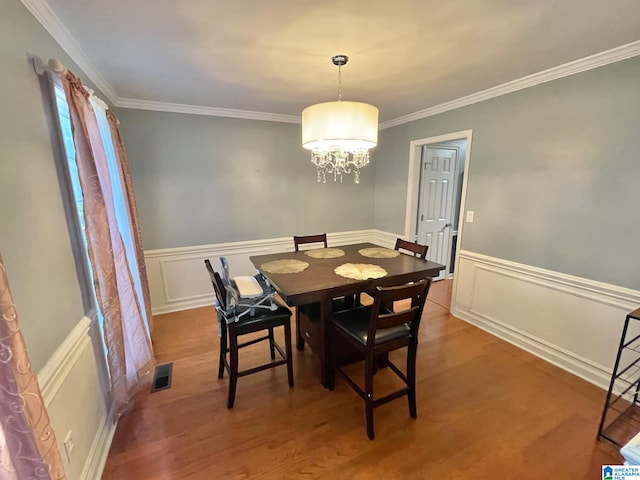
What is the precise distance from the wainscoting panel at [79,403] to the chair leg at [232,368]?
693 mm

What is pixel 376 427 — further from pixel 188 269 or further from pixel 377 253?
→ pixel 188 269

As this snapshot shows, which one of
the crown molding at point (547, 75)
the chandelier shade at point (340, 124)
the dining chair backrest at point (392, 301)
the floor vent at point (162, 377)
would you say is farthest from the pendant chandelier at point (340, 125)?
the floor vent at point (162, 377)

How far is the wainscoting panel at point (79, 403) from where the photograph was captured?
1186 mm

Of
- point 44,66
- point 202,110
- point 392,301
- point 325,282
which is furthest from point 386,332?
point 202,110

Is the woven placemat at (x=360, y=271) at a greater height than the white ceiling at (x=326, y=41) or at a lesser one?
lesser

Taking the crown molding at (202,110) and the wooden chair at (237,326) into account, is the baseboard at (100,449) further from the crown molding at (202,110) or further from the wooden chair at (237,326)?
the crown molding at (202,110)

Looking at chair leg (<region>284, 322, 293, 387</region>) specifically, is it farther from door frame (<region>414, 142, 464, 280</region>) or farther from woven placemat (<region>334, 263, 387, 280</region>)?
door frame (<region>414, 142, 464, 280</region>)

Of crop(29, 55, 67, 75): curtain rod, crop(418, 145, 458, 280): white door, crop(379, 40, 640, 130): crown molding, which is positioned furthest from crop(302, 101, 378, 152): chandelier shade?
crop(418, 145, 458, 280): white door

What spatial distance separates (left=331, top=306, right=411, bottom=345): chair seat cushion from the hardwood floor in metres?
0.55

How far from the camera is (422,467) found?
5.08 feet

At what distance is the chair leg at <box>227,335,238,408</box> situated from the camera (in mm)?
1876

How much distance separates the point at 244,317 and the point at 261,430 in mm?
697

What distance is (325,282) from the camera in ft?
6.34

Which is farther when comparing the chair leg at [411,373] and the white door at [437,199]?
the white door at [437,199]
